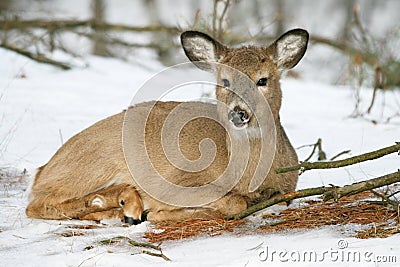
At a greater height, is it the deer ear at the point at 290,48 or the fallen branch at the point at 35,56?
the fallen branch at the point at 35,56

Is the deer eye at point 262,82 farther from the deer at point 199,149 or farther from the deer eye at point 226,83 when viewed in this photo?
the deer eye at point 226,83

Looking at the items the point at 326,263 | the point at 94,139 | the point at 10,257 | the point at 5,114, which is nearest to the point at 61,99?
the point at 5,114

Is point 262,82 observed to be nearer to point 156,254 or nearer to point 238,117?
point 238,117

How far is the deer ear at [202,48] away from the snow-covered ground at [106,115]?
1.40m

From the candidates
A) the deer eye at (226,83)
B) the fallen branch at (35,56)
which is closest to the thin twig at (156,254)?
the deer eye at (226,83)

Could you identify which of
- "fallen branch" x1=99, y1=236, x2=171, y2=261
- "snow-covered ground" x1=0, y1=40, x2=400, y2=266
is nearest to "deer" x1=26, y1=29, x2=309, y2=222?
"snow-covered ground" x1=0, y1=40, x2=400, y2=266

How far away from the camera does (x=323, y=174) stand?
20.4 feet

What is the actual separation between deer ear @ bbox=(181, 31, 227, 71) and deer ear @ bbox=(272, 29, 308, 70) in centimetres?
44

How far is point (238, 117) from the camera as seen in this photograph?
4.79 metres

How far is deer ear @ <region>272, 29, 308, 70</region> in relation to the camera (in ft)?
17.2

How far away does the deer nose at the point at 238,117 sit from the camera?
188 inches

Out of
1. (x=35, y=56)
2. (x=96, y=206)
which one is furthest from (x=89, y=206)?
(x=35, y=56)

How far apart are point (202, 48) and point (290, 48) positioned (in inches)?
27.7

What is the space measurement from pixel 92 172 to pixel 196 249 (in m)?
1.64
